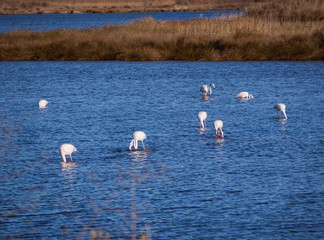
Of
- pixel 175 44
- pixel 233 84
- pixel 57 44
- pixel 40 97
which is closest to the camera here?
pixel 40 97

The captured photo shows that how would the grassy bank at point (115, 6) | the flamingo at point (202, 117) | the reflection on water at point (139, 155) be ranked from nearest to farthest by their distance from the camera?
the reflection on water at point (139, 155) → the flamingo at point (202, 117) → the grassy bank at point (115, 6)

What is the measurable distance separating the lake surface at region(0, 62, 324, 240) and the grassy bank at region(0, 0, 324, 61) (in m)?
7.55

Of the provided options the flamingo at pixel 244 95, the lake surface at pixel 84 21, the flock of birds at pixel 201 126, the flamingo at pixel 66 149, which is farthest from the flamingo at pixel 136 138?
the lake surface at pixel 84 21

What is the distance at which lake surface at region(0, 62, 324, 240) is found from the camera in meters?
9.05

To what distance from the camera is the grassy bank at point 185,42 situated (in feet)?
101

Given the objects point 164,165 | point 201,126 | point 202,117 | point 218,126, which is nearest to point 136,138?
point 164,165

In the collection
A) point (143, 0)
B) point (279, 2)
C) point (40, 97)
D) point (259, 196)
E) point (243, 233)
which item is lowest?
point (243, 233)

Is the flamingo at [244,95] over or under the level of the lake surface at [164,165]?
over

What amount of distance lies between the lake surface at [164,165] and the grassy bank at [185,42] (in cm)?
755

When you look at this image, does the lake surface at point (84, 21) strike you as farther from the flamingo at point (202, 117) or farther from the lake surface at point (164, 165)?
the flamingo at point (202, 117)

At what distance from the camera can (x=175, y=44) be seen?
107 ft

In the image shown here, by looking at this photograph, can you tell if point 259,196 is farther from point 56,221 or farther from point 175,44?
point 175,44

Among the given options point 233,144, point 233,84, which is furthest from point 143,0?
point 233,144

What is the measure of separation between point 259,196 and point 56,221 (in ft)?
11.1
